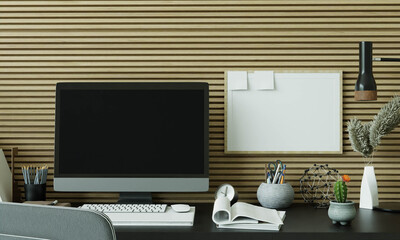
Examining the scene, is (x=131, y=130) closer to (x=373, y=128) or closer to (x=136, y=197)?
(x=136, y=197)

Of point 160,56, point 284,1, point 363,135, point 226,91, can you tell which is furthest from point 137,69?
point 363,135

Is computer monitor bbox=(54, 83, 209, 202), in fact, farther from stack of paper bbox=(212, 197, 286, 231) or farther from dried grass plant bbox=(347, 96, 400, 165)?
dried grass plant bbox=(347, 96, 400, 165)

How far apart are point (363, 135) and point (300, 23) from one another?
26.6 inches

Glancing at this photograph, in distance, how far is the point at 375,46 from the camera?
2.33m

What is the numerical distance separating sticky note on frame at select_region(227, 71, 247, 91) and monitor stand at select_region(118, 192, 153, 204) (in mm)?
697

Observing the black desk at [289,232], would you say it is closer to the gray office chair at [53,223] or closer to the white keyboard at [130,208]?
the white keyboard at [130,208]

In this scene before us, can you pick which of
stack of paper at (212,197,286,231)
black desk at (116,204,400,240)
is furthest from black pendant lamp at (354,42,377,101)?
stack of paper at (212,197,286,231)

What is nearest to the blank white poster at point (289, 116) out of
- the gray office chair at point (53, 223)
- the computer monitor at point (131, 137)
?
the computer monitor at point (131, 137)

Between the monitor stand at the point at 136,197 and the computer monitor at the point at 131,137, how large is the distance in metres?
0.08

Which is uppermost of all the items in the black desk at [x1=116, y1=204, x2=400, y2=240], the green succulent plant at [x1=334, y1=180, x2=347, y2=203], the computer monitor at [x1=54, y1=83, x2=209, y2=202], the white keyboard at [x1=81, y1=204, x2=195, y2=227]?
the computer monitor at [x1=54, y1=83, x2=209, y2=202]

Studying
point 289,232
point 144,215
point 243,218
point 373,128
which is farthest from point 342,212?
point 144,215

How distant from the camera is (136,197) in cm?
216

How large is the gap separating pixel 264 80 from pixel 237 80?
0.14 m

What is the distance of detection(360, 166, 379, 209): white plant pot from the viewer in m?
2.11
